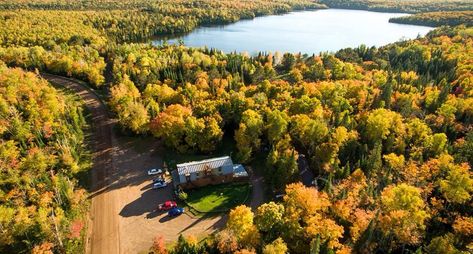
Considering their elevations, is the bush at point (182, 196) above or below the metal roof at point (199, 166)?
below

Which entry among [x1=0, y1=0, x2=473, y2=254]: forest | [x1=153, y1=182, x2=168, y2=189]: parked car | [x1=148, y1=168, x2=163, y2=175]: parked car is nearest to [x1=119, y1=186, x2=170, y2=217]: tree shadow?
[x1=153, y1=182, x2=168, y2=189]: parked car

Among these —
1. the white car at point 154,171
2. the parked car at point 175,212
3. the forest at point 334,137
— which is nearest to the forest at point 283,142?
the forest at point 334,137

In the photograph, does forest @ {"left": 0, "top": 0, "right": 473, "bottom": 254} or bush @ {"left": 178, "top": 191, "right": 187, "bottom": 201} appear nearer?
forest @ {"left": 0, "top": 0, "right": 473, "bottom": 254}

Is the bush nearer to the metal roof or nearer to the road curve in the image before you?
the metal roof

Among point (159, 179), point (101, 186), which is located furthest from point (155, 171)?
point (101, 186)

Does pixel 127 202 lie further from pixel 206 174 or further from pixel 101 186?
pixel 206 174

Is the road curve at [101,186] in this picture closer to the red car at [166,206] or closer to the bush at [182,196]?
the red car at [166,206]

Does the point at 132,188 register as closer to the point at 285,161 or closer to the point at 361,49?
the point at 285,161

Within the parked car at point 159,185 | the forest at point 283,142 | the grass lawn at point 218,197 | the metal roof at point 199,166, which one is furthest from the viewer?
the parked car at point 159,185
